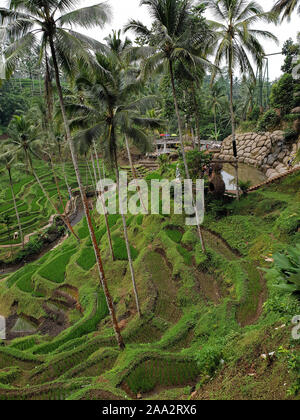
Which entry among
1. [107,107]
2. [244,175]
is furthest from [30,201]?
[107,107]

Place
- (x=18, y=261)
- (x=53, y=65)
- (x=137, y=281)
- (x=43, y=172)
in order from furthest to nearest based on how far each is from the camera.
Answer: (x=43, y=172)
(x=18, y=261)
(x=137, y=281)
(x=53, y=65)

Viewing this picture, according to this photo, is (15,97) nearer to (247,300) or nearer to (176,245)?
(176,245)

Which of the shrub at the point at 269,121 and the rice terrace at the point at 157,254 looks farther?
the shrub at the point at 269,121

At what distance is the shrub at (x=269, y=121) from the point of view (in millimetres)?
23188

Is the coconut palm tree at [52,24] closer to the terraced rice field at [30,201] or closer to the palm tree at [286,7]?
the palm tree at [286,7]

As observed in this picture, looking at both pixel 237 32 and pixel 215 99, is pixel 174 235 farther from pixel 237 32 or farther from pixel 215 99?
pixel 215 99

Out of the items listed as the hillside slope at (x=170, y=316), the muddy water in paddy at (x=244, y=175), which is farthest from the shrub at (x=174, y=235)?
the muddy water in paddy at (x=244, y=175)

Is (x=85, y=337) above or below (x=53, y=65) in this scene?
below

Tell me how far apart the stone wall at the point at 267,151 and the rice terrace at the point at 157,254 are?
186 mm

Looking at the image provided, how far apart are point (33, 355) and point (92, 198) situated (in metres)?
28.0

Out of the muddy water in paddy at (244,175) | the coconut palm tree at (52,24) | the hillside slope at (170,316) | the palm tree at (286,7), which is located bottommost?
the hillside slope at (170,316)

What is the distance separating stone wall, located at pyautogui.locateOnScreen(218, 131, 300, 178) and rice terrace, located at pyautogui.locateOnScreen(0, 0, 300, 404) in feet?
0.61
